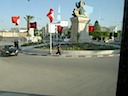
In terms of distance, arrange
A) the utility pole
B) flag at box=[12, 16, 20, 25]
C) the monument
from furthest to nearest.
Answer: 1. flag at box=[12, 16, 20, 25]
2. the monument
3. the utility pole

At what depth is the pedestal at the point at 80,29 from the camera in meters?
32.8

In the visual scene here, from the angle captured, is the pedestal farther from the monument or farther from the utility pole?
the utility pole

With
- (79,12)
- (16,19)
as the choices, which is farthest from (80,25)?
(16,19)

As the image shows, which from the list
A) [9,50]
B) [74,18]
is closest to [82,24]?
[74,18]

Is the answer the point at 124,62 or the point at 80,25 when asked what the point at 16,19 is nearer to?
the point at 80,25

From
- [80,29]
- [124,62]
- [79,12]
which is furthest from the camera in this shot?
[79,12]

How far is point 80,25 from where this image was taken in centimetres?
3281

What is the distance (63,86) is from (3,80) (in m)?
2.95

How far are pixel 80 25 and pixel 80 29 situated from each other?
0.53 m

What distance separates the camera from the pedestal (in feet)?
107

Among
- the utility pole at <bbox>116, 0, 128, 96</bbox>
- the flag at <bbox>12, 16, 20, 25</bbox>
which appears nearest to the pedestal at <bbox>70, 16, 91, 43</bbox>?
the flag at <bbox>12, 16, 20, 25</bbox>

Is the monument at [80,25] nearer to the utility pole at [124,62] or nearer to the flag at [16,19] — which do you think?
the flag at [16,19]

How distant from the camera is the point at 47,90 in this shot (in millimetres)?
8156

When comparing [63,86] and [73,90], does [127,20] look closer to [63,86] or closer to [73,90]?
[73,90]
